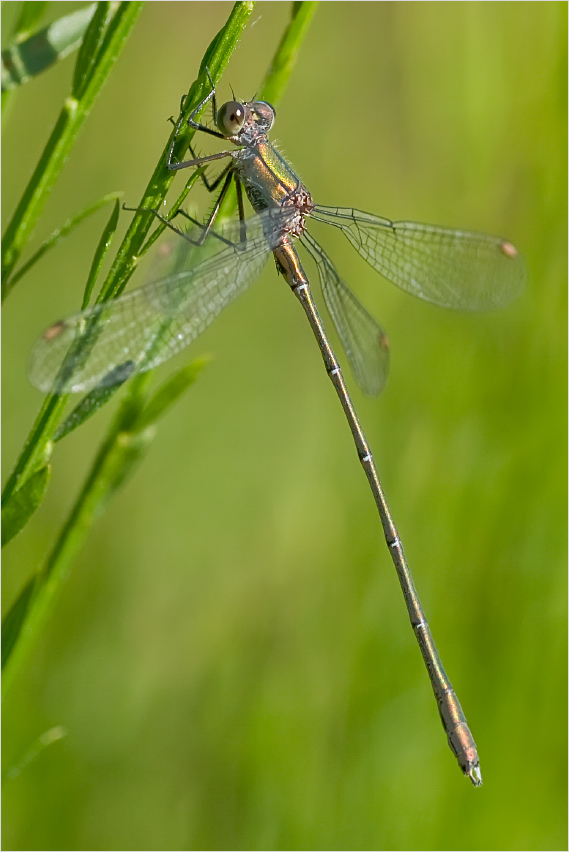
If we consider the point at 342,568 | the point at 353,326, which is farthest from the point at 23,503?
the point at 353,326

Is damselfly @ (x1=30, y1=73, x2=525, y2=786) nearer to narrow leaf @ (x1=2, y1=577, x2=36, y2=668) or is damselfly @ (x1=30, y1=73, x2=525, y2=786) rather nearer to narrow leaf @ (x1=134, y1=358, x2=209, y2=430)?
narrow leaf @ (x1=134, y1=358, x2=209, y2=430)

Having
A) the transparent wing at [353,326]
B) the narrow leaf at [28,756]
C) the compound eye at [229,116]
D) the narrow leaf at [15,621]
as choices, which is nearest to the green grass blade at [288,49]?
the compound eye at [229,116]

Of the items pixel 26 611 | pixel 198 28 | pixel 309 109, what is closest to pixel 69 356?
pixel 26 611

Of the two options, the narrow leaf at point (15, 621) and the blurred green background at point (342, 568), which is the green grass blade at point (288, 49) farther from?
the blurred green background at point (342, 568)

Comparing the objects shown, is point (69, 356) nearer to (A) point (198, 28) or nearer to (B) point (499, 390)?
(B) point (499, 390)

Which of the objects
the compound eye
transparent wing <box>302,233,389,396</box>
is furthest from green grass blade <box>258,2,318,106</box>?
transparent wing <box>302,233,389,396</box>

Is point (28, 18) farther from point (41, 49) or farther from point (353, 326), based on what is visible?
point (353, 326)
